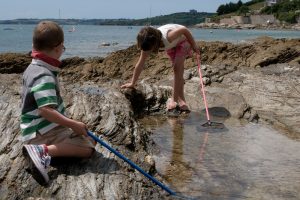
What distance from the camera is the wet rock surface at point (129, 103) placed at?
12.5ft

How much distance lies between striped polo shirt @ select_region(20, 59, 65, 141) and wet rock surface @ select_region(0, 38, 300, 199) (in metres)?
0.34

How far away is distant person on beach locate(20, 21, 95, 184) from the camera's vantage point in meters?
3.66

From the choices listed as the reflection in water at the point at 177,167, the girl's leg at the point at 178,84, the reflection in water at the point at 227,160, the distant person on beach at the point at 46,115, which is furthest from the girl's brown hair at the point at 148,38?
the distant person on beach at the point at 46,115

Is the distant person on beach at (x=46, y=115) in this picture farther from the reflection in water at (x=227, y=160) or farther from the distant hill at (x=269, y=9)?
the distant hill at (x=269, y=9)

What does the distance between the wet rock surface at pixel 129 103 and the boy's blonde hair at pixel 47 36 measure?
3.22 feet

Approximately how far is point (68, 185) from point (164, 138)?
8.32 ft

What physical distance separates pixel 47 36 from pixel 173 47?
419 cm

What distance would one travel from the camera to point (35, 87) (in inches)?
145

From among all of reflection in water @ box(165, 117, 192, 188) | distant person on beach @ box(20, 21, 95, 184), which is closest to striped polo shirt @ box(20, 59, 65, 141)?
distant person on beach @ box(20, 21, 95, 184)

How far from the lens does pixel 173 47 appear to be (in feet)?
25.4

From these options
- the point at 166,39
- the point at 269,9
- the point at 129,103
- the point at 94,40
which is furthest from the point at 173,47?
the point at 269,9

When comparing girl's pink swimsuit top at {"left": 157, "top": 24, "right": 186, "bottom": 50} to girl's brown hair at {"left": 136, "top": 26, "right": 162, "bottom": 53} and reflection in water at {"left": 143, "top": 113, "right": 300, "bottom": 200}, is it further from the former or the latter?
reflection in water at {"left": 143, "top": 113, "right": 300, "bottom": 200}

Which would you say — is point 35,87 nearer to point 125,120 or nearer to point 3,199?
point 3,199

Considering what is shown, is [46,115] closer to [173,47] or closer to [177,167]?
[177,167]
